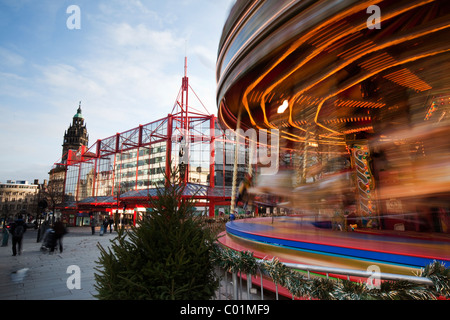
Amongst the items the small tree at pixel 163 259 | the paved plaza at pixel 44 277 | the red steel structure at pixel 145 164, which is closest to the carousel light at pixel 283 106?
the small tree at pixel 163 259

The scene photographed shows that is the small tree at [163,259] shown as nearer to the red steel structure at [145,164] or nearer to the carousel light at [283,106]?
the carousel light at [283,106]

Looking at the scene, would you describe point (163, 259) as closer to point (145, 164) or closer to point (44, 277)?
point (44, 277)

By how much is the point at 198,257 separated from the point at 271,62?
3.39 m

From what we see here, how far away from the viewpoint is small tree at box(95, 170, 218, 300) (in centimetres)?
218

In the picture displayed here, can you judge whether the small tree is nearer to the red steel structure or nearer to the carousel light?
the carousel light

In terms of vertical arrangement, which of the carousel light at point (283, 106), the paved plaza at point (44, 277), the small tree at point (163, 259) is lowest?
the paved plaza at point (44, 277)

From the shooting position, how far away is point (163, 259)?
2305mm

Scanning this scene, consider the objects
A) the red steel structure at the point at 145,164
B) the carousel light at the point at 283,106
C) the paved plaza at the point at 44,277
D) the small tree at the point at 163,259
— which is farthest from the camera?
the red steel structure at the point at 145,164

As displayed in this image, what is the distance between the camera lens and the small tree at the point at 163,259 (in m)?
2.18

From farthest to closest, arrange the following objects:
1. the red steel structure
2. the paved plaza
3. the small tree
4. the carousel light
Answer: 1. the red steel structure
2. the carousel light
3. the paved plaza
4. the small tree

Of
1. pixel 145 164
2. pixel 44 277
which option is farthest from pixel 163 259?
pixel 145 164

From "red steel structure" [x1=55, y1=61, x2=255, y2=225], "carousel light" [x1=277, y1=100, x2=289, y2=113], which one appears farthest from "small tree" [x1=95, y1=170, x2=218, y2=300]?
"red steel structure" [x1=55, y1=61, x2=255, y2=225]
